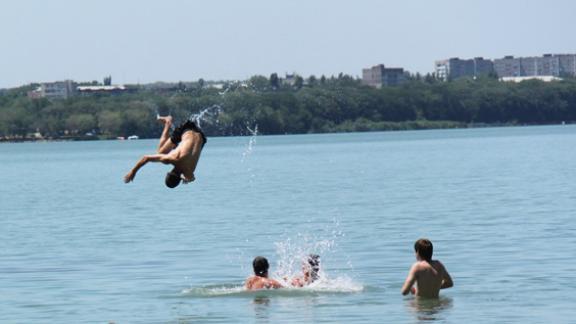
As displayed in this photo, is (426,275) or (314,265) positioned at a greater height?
(426,275)

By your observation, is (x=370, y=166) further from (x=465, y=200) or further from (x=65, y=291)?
(x=65, y=291)

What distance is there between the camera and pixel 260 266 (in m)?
27.5

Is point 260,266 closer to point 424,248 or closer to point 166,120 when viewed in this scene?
point 424,248

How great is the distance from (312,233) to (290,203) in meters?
15.8

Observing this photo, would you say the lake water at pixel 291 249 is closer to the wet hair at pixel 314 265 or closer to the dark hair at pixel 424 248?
the wet hair at pixel 314 265

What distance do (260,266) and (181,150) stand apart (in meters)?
4.94

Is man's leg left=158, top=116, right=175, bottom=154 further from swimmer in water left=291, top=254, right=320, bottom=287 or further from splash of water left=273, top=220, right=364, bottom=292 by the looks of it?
splash of water left=273, top=220, right=364, bottom=292

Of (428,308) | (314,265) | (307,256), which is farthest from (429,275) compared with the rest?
(307,256)

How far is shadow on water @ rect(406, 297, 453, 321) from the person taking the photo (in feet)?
81.6

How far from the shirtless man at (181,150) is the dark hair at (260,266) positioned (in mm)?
4282

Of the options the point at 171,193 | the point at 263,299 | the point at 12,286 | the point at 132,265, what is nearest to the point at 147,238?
the point at 132,265

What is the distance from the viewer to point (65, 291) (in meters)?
29.8

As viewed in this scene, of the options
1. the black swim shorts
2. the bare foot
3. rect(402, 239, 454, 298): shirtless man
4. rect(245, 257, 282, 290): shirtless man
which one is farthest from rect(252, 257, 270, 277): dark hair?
the bare foot

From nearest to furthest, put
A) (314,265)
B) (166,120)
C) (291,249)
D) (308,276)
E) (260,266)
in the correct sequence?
(166,120), (260,266), (314,265), (308,276), (291,249)
